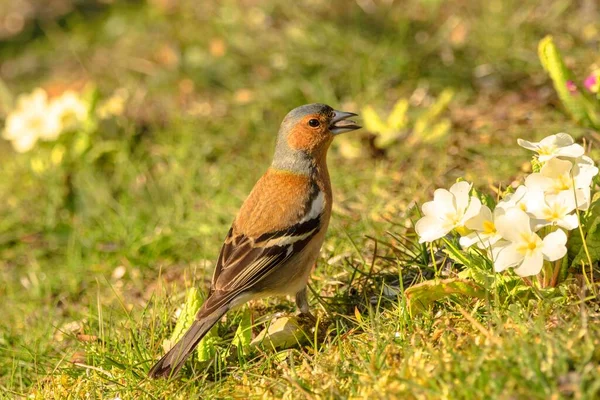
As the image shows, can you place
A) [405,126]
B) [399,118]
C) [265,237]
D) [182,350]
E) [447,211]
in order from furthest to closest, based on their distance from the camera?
→ 1. [405,126]
2. [399,118]
3. [265,237]
4. [182,350]
5. [447,211]

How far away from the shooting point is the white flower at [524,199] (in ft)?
10.9

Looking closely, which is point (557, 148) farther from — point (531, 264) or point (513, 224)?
point (531, 264)

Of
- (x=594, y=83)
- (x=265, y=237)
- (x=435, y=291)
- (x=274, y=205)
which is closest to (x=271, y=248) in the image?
(x=265, y=237)

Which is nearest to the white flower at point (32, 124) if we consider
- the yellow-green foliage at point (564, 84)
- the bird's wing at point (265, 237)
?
the bird's wing at point (265, 237)

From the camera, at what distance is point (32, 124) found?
7.05 meters

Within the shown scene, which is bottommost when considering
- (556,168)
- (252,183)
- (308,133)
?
(252,183)

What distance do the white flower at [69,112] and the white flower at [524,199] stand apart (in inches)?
180

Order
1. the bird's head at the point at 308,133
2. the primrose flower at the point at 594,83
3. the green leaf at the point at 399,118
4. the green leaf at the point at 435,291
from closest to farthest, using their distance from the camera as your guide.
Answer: the green leaf at the point at 435,291 < the primrose flower at the point at 594,83 < the bird's head at the point at 308,133 < the green leaf at the point at 399,118

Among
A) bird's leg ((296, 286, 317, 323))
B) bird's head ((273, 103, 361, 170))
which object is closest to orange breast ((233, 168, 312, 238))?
bird's head ((273, 103, 361, 170))

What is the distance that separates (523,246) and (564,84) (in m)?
1.77

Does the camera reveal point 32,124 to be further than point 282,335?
Yes

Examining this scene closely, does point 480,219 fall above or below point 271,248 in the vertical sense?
above

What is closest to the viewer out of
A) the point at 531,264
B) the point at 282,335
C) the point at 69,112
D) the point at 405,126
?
the point at 531,264

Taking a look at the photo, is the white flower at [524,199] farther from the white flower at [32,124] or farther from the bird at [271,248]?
the white flower at [32,124]
